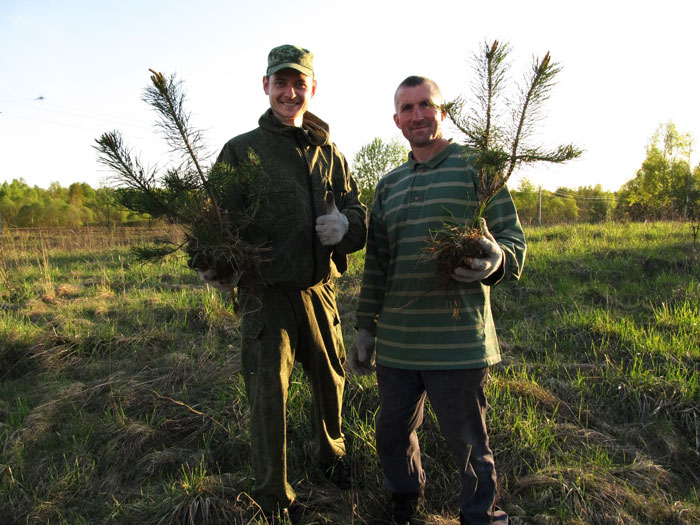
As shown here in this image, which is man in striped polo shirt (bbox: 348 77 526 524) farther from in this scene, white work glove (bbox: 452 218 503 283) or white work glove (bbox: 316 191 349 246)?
white work glove (bbox: 316 191 349 246)

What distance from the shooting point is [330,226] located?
2.12m

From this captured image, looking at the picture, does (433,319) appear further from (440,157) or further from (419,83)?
(419,83)

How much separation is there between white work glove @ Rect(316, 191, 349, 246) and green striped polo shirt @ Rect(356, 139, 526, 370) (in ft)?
0.87

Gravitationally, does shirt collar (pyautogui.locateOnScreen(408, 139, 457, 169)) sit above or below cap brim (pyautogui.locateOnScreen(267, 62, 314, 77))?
below

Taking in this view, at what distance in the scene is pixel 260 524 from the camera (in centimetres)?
212

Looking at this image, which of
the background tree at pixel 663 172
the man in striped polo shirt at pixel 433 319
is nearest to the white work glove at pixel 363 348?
the man in striped polo shirt at pixel 433 319

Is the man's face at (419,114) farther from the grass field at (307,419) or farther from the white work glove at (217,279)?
the grass field at (307,419)

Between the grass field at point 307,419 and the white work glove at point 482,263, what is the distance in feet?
4.61

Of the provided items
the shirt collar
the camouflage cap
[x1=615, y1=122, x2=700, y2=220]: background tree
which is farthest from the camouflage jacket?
[x1=615, y1=122, x2=700, y2=220]: background tree

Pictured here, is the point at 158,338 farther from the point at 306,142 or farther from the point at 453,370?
the point at 453,370

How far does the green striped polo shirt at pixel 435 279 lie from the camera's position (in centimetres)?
194

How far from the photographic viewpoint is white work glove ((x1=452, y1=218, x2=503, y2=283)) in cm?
166

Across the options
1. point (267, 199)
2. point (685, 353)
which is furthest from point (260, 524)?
point (685, 353)

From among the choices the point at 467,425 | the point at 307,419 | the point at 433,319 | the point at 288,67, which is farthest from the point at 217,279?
the point at 307,419
